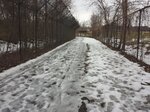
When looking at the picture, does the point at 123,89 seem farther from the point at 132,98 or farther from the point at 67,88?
the point at 67,88

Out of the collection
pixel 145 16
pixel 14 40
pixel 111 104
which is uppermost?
pixel 145 16

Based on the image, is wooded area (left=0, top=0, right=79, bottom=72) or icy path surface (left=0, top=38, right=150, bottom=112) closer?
icy path surface (left=0, top=38, right=150, bottom=112)

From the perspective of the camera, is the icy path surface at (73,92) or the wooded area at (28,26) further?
the wooded area at (28,26)

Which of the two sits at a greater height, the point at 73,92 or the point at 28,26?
the point at 28,26

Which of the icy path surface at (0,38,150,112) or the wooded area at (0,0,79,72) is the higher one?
the wooded area at (0,0,79,72)

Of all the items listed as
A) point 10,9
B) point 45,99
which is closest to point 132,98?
point 45,99

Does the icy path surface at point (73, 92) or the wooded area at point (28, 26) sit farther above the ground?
the wooded area at point (28, 26)

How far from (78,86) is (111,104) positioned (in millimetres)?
1358

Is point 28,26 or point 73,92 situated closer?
point 73,92

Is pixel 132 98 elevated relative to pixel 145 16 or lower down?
lower down

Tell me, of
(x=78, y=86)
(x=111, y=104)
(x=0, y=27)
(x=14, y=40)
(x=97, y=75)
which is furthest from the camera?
(x=14, y=40)

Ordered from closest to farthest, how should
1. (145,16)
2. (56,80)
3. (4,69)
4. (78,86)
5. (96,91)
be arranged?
1. (96,91)
2. (78,86)
3. (56,80)
4. (4,69)
5. (145,16)

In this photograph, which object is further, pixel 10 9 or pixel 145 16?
pixel 10 9

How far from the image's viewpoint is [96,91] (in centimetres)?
473
